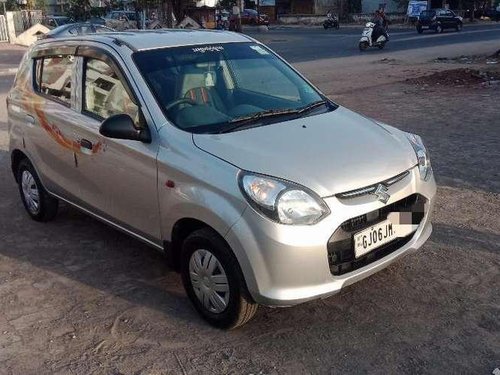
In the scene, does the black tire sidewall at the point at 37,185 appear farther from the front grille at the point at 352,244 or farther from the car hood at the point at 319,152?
the front grille at the point at 352,244

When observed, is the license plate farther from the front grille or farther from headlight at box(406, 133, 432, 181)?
headlight at box(406, 133, 432, 181)

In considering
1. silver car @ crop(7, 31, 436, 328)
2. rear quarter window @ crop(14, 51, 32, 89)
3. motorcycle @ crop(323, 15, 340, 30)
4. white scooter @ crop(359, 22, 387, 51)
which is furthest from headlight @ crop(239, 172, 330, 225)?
motorcycle @ crop(323, 15, 340, 30)

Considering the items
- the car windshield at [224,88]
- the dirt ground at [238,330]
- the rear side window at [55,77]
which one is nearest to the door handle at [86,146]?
the rear side window at [55,77]

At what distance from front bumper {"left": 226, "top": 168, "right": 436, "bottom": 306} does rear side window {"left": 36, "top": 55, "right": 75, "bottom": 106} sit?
7.57ft

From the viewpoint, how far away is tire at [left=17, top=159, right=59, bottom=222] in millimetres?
5314

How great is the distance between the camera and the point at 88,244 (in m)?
4.95

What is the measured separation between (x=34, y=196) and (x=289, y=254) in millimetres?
3336

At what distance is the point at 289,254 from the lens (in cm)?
306

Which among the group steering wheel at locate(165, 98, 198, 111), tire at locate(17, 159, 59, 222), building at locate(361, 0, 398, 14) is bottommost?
tire at locate(17, 159, 59, 222)

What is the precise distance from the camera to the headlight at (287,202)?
10.1ft

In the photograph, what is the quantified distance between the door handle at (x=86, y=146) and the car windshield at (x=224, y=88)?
747 millimetres

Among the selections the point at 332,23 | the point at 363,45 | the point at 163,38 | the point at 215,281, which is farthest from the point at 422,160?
the point at 332,23

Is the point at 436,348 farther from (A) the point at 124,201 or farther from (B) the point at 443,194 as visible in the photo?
(B) the point at 443,194

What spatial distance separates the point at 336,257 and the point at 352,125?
3.66 feet
